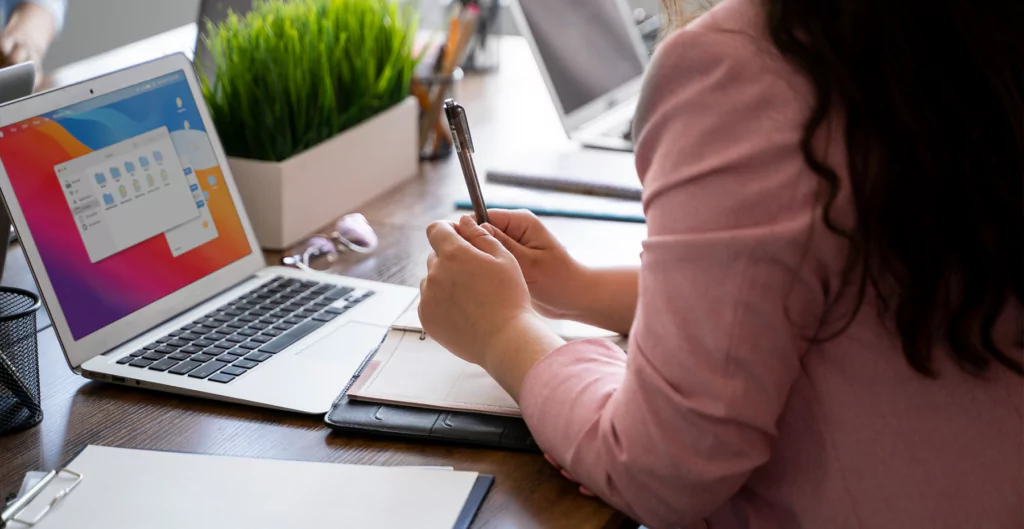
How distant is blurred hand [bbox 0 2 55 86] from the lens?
2111 mm

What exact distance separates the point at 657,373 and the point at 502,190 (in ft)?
3.05

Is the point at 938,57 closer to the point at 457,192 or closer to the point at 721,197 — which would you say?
the point at 721,197

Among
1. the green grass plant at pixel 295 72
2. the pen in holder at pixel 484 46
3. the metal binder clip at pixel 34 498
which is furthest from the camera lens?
the pen in holder at pixel 484 46

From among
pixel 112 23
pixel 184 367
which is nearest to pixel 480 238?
pixel 184 367

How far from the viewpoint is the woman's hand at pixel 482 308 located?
0.77m

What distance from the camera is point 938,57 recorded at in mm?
579

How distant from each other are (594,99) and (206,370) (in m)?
1.10

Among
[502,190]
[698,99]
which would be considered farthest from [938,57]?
[502,190]

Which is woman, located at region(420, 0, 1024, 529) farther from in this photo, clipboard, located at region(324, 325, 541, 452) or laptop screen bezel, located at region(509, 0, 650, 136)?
laptop screen bezel, located at region(509, 0, 650, 136)

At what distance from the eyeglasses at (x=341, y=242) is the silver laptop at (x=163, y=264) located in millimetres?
89

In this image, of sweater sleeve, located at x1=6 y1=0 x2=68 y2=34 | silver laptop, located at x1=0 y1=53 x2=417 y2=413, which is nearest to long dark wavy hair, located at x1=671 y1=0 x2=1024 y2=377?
silver laptop, located at x1=0 y1=53 x2=417 y2=413

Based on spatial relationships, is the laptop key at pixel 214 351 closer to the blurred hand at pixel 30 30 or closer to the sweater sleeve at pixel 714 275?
the sweater sleeve at pixel 714 275

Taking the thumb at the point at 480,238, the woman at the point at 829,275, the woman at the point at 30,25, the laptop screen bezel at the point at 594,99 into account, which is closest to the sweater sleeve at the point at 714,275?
the woman at the point at 829,275

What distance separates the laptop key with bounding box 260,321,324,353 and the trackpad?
0.07 feet
